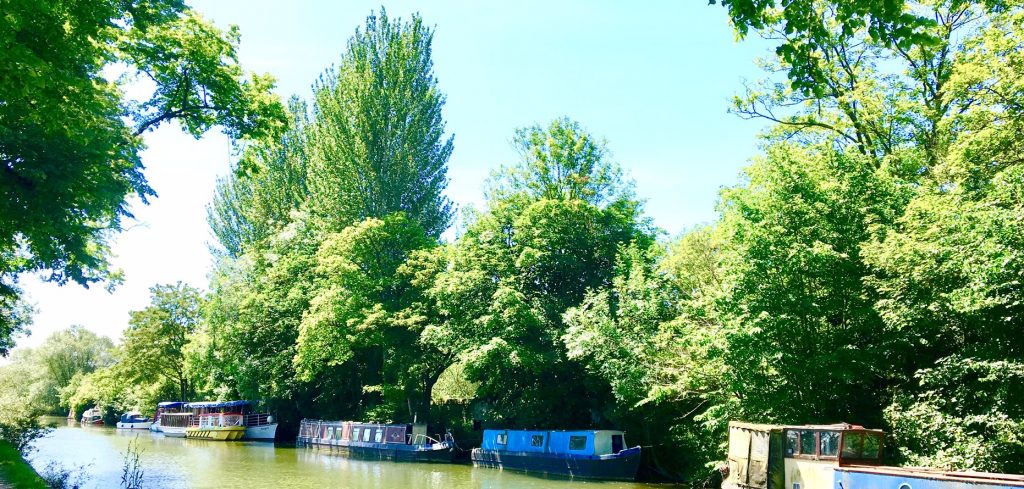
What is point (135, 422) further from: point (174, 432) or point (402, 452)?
point (402, 452)

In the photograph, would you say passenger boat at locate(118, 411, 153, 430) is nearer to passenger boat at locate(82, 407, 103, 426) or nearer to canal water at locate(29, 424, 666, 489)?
passenger boat at locate(82, 407, 103, 426)

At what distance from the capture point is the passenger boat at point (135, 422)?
215 feet

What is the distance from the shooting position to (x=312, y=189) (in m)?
46.0

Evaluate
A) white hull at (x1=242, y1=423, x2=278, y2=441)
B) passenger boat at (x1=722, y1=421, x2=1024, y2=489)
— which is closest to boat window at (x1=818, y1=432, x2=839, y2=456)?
passenger boat at (x1=722, y1=421, x2=1024, y2=489)

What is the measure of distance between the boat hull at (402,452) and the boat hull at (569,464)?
2.69 metres

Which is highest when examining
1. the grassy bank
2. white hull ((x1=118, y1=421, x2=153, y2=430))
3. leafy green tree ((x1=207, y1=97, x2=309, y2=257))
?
leafy green tree ((x1=207, y1=97, x2=309, y2=257))

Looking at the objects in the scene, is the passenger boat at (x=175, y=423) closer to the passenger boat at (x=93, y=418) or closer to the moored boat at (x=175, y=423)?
the moored boat at (x=175, y=423)

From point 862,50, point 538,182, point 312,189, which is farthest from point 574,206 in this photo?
point 312,189

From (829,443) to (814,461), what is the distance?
55 centimetres

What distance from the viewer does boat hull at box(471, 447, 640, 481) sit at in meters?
26.0

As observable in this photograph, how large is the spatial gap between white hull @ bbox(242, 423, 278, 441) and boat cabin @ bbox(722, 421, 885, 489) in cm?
3654

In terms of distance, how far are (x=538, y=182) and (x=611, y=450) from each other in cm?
1657

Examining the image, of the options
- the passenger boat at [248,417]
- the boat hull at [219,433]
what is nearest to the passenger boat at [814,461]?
the passenger boat at [248,417]

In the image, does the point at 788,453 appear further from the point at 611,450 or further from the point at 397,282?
the point at 397,282
